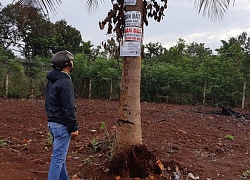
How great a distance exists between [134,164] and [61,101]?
3.81 ft

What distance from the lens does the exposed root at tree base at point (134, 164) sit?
3442 millimetres

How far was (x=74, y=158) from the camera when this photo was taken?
4.31 m

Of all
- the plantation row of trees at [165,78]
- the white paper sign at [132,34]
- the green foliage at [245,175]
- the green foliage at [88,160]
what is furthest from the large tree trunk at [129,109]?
the plantation row of trees at [165,78]

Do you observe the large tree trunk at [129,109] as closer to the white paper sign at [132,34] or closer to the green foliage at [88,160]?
the white paper sign at [132,34]

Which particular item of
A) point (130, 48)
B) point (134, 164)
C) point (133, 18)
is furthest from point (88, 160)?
point (133, 18)

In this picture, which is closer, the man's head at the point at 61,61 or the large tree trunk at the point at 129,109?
the man's head at the point at 61,61

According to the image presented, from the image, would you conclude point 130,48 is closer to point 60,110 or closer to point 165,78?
point 60,110

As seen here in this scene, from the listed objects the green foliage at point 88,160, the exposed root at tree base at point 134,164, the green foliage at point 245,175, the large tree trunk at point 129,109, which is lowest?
the green foliage at point 245,175

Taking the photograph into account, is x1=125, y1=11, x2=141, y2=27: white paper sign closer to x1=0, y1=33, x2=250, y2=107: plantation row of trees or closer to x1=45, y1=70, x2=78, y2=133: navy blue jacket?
x1=45, y1=70, x2=78, y2=133: navy blue jacket

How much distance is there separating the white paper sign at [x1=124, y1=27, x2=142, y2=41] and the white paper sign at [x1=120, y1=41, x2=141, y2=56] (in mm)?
48

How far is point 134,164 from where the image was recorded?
3.47 metres

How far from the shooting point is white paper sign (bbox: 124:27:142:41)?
11.9 feet

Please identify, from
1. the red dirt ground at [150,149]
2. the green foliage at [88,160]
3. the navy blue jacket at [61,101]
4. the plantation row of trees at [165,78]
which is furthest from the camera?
the plantation row of trees at [165,78]

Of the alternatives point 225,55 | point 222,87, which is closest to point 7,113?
point 222,87
